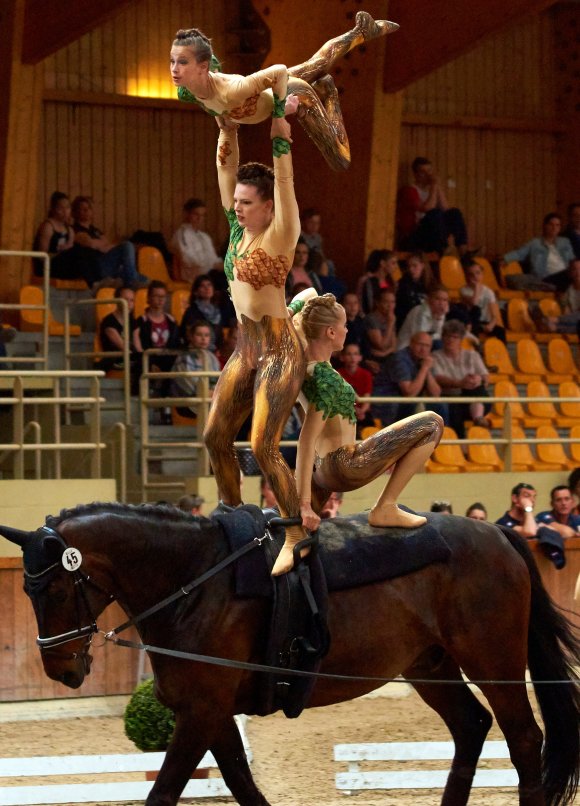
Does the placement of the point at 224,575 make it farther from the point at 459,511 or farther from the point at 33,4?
the point at 33,4

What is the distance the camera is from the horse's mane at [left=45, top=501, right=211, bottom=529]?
5266 mm

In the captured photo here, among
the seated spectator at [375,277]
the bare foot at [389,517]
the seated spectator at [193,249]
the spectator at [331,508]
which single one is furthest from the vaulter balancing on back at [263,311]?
the seated spectator at [193,249]

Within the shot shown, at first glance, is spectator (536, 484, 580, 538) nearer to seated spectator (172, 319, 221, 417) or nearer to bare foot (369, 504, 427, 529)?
seated spectator (172, 319, 221, 417)

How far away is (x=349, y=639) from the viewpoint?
559 cm

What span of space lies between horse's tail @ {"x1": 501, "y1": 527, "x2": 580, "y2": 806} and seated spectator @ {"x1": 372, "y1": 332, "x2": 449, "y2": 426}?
6.54 m

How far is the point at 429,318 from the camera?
13625mm

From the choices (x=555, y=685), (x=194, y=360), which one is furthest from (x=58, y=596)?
(x=194, y=360)

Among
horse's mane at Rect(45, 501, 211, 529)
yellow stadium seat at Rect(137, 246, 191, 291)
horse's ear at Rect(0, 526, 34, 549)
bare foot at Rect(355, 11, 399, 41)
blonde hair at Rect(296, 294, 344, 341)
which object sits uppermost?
bare foot at Rect(355, 11, 399, 41)

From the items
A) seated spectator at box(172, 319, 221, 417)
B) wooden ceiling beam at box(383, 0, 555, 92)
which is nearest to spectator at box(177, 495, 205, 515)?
seated spectator at box(172, 319, 221, 417)

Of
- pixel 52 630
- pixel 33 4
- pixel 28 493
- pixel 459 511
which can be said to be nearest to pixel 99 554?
pixel 52 630

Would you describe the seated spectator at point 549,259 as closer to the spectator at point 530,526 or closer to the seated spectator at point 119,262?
the seated spectator at point 119,262

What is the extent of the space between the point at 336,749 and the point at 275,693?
1657mm

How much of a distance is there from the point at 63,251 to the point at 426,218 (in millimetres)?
4556

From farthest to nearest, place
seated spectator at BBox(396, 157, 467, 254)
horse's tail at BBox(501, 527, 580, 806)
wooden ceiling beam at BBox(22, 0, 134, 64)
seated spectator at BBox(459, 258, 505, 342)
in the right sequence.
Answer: seated spectator at BBox(396, 157, 467, 254) → seated spectator at BBox(459, 258, 505, 342) → wooden ceiling beam at BBox(22, 0, 134, 64) → horse's tail at BBox(501, 527, 580, 806)
